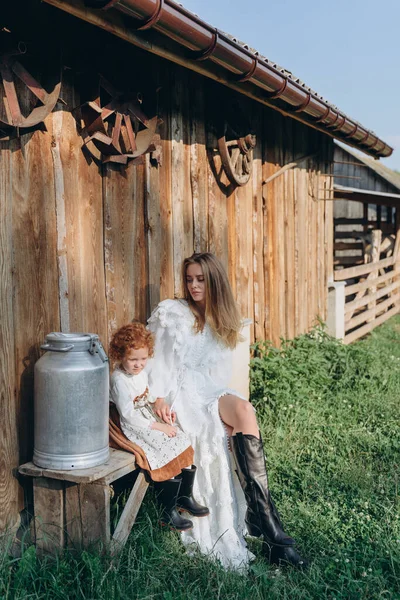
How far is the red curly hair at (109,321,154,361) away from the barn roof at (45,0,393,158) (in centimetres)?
146

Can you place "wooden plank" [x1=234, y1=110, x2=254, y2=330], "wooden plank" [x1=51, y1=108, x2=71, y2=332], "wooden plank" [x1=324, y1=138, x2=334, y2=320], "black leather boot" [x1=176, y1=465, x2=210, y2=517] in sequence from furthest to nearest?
"wooden plank" [x1=324, y1=138, x2=334, y2=320] < "wooden plank" [x1=234, y1=110, x2=254, y2=330] < "black leather boot" [x1=176, y1=465, x2=210, y2=517] < "wooden plank" [x1=51, y1=108, x2=71, y2=332]

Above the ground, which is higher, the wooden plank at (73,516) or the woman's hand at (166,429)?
the woman's hand at (166,429)

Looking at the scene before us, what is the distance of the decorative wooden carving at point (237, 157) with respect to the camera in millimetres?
4863

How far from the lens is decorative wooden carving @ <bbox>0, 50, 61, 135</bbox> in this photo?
2.83 metres

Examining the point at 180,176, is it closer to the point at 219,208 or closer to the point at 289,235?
the point at 219,208

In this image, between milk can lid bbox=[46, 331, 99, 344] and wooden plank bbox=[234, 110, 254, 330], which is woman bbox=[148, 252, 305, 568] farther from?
wooden plank bbox=[234, 110, 254, 330]

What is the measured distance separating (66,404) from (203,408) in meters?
0.98

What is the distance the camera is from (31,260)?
308cm

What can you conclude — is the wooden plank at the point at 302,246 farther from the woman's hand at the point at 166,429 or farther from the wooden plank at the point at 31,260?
the wooden plank at the point at 31,260

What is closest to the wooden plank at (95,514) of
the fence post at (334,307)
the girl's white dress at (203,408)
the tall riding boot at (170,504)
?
the tall riding boot at (170,504)

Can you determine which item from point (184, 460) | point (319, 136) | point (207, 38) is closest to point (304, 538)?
point (184, 460)

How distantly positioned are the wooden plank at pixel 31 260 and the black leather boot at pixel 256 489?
1103mm

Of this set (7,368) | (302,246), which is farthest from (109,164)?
(302,246)

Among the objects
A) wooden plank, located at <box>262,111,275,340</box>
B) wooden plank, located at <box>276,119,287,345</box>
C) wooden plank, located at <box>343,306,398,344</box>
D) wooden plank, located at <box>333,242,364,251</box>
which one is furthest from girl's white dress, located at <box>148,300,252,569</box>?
wooden plank, located at <box>333,242,364,251</box>
